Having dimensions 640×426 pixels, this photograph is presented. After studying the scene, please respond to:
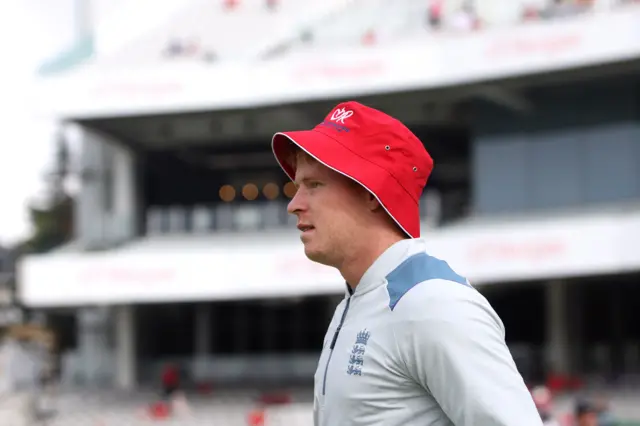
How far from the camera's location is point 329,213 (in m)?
2.14

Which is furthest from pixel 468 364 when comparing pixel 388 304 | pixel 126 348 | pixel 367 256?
pixel 126 348

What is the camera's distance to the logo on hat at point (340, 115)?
2135 mm

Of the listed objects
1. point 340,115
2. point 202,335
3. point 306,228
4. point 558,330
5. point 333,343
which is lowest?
point 202,335

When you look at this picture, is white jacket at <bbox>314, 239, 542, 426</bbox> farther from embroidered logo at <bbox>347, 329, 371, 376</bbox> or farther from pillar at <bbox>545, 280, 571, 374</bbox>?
pillar at <bbox>545, 280, 571, 374</bbox>

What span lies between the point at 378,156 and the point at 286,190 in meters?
29.9

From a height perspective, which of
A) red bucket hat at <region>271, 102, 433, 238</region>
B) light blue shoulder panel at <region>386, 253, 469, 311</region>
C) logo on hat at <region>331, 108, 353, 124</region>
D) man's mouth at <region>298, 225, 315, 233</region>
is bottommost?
light blue shoulder panel at <region>386, 253, 469, 311</region>

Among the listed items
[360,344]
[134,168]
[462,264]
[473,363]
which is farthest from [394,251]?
[134,168]

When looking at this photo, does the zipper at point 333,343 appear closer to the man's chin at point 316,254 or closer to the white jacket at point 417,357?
the white jacket at point 417,357

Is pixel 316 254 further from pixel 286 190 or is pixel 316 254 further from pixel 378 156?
pixel 286 190

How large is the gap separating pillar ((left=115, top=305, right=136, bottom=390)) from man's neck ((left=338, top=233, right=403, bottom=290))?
96.9ft

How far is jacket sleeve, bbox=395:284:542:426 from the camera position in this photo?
1821mm

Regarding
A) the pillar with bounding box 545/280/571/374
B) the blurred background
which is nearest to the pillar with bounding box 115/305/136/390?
the blurred background

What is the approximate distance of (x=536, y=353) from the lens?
26828mm

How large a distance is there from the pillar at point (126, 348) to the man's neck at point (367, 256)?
29524 millimetres
